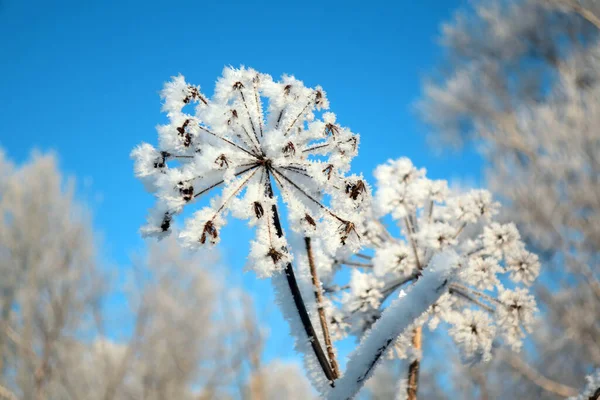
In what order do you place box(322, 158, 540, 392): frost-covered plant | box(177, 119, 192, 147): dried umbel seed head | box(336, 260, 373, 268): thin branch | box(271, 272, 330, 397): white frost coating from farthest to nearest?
1. box(336, 260, 373, 268): thin branch
2. box(322, 158, 540, 392): frost-covered plant
3. box(177, 119, 192, 147): dried umbel seed head
4. box(271, 272, 330, 397): white frost coating

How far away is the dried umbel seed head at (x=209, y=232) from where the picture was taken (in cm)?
86

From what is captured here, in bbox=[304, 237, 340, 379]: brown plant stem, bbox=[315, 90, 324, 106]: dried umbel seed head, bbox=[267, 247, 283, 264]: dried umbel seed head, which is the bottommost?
bbox=[304, 237, 340, 379]: brown plant stem

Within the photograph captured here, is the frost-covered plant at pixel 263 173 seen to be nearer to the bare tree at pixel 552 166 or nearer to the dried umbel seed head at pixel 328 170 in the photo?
the dried umbel seed head at pixel 328 170

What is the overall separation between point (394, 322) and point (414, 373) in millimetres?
800

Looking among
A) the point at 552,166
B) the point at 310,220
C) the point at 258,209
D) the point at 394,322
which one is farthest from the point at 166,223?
the point at 552,166

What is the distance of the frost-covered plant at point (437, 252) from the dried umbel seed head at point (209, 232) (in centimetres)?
102

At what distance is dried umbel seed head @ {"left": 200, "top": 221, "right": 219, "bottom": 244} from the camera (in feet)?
2.81

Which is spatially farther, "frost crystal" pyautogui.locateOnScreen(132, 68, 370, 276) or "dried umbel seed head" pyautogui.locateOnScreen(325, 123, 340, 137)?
"dried umbel seed head" pyautogui.locateOnScreen(325, 123, 340, 137)

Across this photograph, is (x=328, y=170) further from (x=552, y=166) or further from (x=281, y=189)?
(x=552, y=166)

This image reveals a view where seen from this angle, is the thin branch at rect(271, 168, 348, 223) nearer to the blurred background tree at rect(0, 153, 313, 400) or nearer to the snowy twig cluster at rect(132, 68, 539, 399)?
the snowy twig cluster at rect(132, 68, 539, 399)

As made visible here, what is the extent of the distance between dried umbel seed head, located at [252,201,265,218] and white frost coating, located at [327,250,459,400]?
0.39 m

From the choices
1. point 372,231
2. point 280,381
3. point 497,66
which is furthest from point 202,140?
point 280,381

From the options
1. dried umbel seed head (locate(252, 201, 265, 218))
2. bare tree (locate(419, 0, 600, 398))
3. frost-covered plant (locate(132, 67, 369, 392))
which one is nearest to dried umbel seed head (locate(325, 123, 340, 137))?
frost-covered plant (locate(132, 67, 369, 392))

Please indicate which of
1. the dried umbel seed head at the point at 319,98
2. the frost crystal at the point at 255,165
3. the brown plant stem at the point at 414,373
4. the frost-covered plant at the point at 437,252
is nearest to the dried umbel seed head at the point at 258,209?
the frost crystal at the point at 255,165
